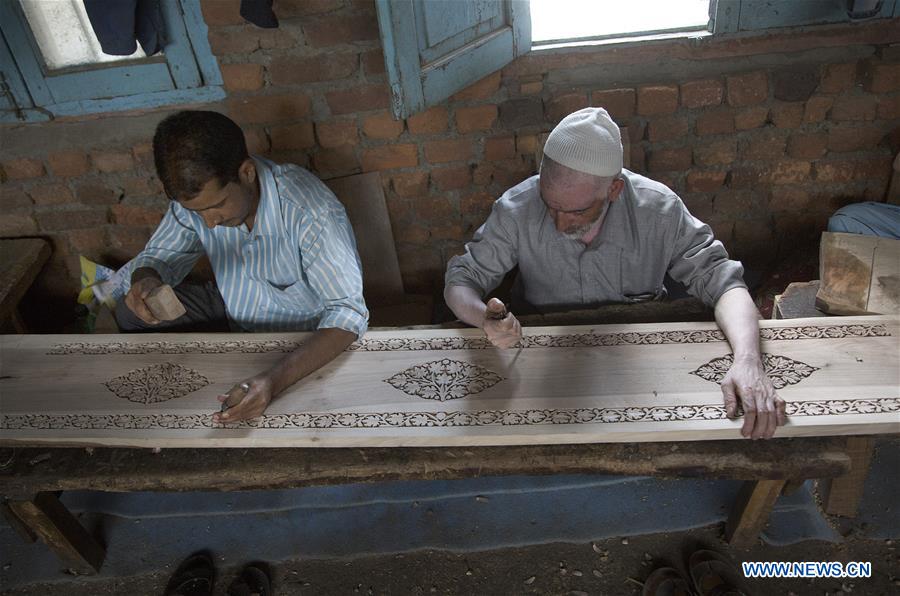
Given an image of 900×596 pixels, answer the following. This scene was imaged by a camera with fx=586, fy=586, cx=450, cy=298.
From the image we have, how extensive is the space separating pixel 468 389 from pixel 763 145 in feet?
6.65

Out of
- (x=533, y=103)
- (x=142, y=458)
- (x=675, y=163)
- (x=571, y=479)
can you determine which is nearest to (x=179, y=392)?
(x=142, y=458)

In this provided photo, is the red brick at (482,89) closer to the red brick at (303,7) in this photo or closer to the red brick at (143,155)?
the red brick at (303,7)

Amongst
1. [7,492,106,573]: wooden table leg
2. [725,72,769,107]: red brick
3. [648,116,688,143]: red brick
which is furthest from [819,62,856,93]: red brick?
[7,492,106,573]: wooden table leg

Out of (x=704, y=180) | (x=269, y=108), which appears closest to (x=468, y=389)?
(x=269, y=108)

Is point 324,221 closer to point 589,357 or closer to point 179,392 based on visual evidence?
point 179,392

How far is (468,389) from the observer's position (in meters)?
1.90

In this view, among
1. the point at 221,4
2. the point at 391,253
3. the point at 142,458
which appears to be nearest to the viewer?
the point at 142,458

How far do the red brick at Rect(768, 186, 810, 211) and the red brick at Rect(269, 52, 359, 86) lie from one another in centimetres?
218

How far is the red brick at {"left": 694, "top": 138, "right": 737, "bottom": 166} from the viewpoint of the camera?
9.34ft

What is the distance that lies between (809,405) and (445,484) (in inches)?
56.3

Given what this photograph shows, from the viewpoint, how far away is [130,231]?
10.2ft

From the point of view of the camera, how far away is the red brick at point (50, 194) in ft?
9.83

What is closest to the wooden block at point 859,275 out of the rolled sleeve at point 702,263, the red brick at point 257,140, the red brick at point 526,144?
the rolled sleeve at point 702,263

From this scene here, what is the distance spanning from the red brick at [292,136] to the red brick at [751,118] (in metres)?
2.03
